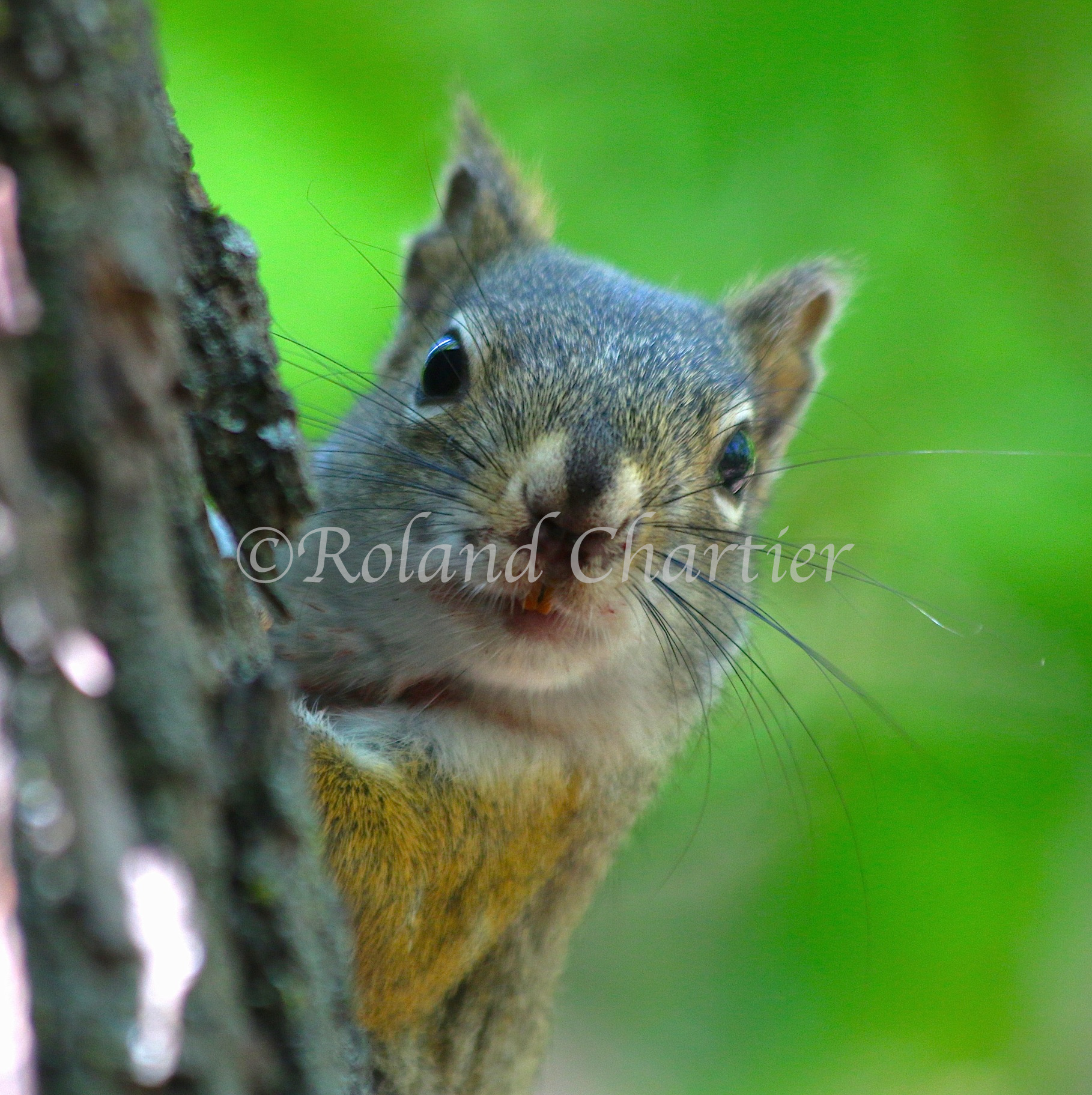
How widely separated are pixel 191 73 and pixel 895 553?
229cm

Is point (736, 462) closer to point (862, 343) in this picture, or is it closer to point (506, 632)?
point (506, 632)

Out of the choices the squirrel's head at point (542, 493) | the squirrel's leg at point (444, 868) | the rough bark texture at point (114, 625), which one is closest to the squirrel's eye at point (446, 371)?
the squirrel's head at point (542, 493)

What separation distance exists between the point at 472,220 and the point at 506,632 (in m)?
1.34

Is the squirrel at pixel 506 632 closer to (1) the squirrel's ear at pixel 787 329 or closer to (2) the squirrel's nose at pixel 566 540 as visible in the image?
(2) the squirrel's nose at pixel 566 540

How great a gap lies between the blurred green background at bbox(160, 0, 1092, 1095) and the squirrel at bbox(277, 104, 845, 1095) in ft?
2.07

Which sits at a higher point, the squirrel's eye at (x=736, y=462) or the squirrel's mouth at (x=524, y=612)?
the squirrel's eye at (x=736, y=462)

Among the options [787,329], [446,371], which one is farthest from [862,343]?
[446,371]

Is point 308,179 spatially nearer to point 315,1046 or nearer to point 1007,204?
point 1007,204

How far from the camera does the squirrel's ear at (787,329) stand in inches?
104

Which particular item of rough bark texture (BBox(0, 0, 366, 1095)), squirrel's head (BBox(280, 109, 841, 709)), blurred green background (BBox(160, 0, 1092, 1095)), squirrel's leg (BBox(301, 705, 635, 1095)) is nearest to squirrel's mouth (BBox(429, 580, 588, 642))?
squirrel's head (BBox(280, 109, 841, 709))

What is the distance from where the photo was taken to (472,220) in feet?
8.71

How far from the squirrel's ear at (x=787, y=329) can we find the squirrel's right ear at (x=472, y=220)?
0.59 m

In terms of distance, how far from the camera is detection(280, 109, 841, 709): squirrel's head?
1.61 meters

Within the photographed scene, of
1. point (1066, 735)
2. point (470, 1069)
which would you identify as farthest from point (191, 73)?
point (1066, 735)
